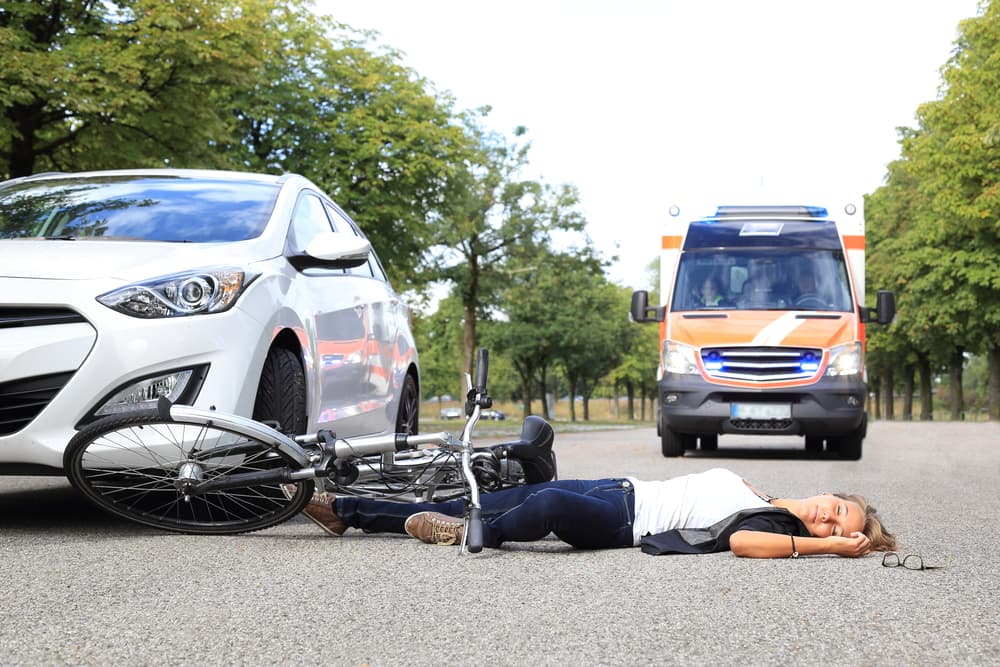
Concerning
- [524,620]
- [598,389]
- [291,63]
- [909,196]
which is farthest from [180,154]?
[598,389]

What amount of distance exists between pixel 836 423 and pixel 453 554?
8240 millimetres

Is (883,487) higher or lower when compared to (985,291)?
lower

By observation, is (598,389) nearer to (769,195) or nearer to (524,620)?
(769,195)

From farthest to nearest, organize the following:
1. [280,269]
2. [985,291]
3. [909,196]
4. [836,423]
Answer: [909,196] → [985,291] → [836,423] → [280,269]

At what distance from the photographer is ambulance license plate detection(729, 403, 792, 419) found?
509 inches

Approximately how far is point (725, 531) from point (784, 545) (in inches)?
10.4

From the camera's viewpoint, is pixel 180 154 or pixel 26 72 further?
pixel 180 154

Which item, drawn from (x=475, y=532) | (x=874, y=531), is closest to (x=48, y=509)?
(x=475, y=532)

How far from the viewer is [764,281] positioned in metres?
13.6

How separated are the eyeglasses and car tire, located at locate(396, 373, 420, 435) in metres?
3.81

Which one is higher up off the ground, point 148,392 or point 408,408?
point 148,392

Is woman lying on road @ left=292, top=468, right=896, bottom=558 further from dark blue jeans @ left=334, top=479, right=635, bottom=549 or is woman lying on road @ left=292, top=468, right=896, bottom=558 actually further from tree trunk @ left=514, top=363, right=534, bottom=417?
tree trunk @ left=514, top=363, right=534, bottom=417

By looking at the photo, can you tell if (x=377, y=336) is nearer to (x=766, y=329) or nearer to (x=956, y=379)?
(x=766, y=329)

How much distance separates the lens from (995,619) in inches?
157
